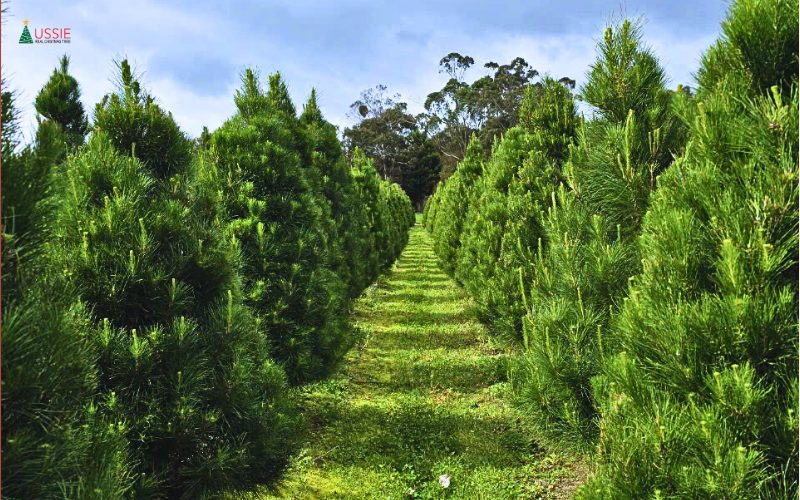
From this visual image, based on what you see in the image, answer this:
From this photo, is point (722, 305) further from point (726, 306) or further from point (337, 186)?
point (337, 186)

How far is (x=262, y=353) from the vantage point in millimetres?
4973

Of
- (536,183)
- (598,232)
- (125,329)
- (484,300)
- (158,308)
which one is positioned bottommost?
(484,300)

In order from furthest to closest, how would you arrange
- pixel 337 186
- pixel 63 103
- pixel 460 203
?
pixel 460 203
pixel 337 186
pixel 63 103

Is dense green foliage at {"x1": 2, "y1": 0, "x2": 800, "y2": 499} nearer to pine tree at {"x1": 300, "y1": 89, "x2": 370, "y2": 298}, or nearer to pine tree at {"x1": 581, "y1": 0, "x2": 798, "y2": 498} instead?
pine tree at {"x1": 581, "y1": 0, "x2": 798, "y2": 498}

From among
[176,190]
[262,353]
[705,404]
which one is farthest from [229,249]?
[705,404]

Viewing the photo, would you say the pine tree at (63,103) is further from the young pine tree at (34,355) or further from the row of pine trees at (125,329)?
the young pine tree at (34,355)

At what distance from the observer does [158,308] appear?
3910 mm

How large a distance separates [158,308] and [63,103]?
735 centimetres

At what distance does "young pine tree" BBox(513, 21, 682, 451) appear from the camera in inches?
176

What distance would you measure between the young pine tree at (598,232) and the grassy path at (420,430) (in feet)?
4.63

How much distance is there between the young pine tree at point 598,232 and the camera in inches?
176

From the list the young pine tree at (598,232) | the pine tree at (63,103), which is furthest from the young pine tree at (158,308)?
the pine tree at (63,103)

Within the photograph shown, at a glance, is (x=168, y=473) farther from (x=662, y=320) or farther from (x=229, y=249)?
(x=662, y=320)

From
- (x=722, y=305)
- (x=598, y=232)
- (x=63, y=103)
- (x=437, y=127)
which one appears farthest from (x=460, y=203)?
(x=437, y=127)
